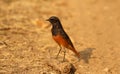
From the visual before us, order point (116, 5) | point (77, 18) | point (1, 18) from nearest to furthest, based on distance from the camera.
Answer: point (1, 18)
point (77, 18)
point (116, 5)

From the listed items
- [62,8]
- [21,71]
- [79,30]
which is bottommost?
[21,71]

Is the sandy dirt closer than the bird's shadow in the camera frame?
Yes

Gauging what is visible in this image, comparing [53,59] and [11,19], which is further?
[11,19]

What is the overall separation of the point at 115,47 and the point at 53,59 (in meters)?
2.39

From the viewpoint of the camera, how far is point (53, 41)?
9.44 metres

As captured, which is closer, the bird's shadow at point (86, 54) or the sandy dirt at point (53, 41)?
the sandy dirt at point (53, 41)

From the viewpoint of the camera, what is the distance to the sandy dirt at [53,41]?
7.79m

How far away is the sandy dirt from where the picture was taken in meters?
7.79

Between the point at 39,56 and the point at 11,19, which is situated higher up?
the point at 11,19

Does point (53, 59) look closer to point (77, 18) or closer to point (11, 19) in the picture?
point (11, 19)

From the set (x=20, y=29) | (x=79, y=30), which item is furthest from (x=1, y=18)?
(x=79, y=30)

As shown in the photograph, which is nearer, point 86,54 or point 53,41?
point 86,54

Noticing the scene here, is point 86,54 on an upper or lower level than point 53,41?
lower

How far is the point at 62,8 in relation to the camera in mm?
12547
